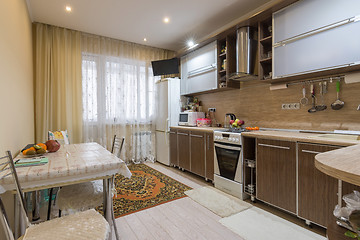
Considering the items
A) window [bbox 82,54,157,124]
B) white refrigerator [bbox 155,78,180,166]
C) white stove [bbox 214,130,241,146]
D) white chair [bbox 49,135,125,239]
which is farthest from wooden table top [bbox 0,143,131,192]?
white refrigerator [bbox 155,78,180,166]

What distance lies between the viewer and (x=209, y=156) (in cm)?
296

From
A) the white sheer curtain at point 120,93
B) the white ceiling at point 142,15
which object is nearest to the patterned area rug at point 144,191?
A: the white sheer curtain at point 120,93

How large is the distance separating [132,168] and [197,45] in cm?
282

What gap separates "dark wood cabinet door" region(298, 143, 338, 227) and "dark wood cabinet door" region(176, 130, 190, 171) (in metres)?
1.93

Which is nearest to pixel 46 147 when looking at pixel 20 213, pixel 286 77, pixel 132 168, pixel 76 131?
pixel 20 213

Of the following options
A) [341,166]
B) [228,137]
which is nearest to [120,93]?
[228,137]

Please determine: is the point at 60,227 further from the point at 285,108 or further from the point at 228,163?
the point at 285,108

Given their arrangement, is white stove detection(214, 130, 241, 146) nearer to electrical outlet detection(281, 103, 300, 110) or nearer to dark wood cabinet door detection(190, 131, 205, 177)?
dark wood cabinet door detection(190, 131, 205, 177)

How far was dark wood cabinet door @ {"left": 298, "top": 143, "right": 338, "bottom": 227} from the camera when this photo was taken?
1.61m

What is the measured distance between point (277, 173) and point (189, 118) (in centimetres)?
203

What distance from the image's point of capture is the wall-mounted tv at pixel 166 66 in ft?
13.8

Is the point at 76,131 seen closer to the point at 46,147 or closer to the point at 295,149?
the point at 46,147

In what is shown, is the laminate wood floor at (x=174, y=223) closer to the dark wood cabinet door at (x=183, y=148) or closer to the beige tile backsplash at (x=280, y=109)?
the dark wood cabinet door at (x=183, y=148)

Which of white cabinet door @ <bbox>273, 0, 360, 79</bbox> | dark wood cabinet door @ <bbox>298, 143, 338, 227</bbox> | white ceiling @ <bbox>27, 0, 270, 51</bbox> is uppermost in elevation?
white ceiling @ <bbox>27, 0, 270, 51</bbox>
